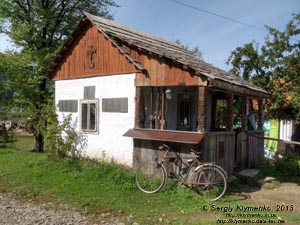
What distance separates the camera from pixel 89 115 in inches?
493

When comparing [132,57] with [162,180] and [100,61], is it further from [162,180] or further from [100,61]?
[162,180]

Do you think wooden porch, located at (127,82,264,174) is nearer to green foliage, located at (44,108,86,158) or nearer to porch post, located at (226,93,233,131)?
porch post, located at (226,93,233,131)

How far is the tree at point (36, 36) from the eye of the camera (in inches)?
663

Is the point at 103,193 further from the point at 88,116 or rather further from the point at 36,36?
the point at 36,36

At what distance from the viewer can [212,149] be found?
9516 mm

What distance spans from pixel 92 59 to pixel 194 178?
616 cm

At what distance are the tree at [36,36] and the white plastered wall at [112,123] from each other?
195 inches

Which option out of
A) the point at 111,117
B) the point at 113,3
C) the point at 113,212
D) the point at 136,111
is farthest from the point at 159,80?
the point at 113,3

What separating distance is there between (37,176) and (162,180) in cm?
417

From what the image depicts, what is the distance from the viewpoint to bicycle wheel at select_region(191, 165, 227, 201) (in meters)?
8.58

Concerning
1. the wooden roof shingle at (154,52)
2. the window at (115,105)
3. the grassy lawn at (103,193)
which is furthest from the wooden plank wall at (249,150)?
the window at (115,105)

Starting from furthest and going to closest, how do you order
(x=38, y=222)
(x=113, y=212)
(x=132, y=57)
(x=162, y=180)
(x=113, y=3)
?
A: (x=113, y=3), (x=132, y=57), (x=162, y=180), (x=113, y=212), (x=38, y=222)

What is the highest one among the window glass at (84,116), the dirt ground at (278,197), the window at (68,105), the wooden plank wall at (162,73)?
the wooden plank wall at (162,73)

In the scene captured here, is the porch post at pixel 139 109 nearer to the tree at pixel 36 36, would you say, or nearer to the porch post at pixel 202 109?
the porch post at pixel 202 109
